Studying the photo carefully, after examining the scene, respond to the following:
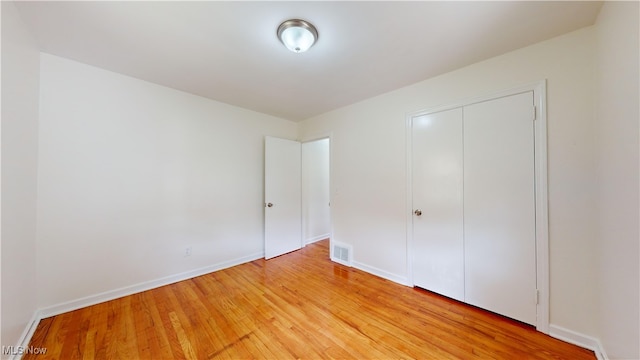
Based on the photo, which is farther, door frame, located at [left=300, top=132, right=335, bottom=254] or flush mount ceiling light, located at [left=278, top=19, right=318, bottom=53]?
door frame, located at [left=300, top=132, right=335, bottom=254]

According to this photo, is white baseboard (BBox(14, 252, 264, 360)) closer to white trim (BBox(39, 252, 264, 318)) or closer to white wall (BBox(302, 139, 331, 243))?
white trim (BBox(39, 252, 264, 318))

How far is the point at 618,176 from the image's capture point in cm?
126

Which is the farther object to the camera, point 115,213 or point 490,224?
point 115,213

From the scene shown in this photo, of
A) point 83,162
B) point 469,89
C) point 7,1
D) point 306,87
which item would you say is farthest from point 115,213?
→ point 469,89

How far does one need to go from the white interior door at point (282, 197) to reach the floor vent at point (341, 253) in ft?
2.77

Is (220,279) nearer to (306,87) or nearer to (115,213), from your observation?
(115,213)

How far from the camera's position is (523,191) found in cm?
177

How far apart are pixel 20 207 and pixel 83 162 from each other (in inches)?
24.7

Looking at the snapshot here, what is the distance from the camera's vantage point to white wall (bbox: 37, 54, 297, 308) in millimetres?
1930

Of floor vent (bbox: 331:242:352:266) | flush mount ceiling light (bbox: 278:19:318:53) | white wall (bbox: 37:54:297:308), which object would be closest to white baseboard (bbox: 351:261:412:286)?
floor vent (bbox: 331:242:352:266)

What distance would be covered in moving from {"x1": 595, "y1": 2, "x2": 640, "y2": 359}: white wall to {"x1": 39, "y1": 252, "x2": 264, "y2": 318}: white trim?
141 inches

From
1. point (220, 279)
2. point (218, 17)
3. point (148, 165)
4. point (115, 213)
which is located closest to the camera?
point (218, 17)

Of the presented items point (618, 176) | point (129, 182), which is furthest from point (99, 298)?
point (618, 176)

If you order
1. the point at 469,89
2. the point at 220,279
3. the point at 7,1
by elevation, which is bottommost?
the point at 220,279
